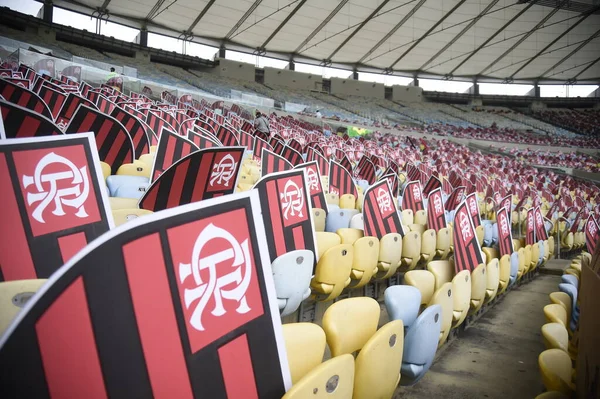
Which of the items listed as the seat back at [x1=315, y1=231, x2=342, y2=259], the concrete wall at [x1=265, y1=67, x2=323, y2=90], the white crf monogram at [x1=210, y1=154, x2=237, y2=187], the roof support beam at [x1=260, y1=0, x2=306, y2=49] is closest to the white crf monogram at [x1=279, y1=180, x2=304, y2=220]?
the seat back at [x1=315, y1=231, x2=342, y2=259]

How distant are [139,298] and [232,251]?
10.1 inches

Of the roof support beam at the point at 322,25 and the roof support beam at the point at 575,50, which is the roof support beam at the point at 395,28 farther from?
the roof support beam at the point at 575,50

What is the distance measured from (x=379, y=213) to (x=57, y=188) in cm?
235

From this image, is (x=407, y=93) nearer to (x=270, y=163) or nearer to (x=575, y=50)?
(x=575, y=50)

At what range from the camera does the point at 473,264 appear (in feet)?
9.27

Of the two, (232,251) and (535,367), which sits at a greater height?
(232,251)

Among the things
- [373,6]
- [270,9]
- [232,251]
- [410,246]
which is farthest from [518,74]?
[232,251]

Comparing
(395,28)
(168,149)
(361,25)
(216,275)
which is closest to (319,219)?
(168,149)

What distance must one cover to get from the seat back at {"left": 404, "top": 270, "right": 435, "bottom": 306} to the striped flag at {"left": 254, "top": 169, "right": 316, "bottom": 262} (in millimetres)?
667

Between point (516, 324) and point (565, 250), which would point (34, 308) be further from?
point (565, 250)

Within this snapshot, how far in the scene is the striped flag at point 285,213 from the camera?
254cm

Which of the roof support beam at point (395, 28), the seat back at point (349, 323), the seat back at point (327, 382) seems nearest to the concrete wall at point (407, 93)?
the roof support beam at point (395, 28)

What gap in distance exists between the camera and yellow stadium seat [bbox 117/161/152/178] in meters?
3.53

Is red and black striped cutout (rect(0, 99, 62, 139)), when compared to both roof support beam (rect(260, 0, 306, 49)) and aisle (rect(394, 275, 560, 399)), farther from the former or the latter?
roof support beam (rect(260, 0, 306, 49))
